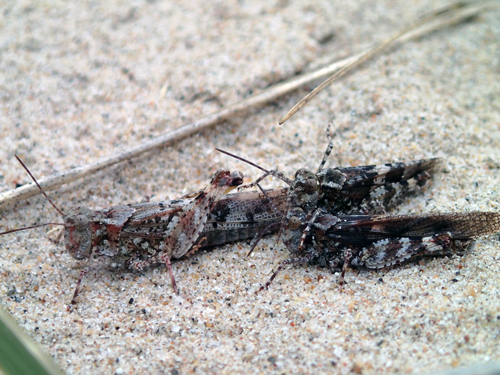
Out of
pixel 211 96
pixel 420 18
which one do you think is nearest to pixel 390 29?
pixel 420 18

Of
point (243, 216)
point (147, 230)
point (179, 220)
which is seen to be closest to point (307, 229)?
point (243, 216)

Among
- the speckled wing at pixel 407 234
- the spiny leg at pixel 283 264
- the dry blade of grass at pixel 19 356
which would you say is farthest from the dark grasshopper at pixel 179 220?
the dry blade of grass at pixel 19 356

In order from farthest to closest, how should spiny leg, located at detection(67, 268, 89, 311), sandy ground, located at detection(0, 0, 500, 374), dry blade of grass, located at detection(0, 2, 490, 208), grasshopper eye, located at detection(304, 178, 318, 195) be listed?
dry blade of grass, located at detection(0, 2, 490, 208) → grasshopper eye, located at detection(304, 178, 318, 195) → spiny leg, located at detection(67, 268, 89, 311) → sandy ground, located at detection(0, 0, 500, 374)

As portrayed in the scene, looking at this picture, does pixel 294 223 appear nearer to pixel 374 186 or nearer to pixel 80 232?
pixel 374 186

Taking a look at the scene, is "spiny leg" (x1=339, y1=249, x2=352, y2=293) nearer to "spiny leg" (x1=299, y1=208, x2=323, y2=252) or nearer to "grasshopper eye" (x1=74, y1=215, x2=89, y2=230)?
"spiny leg" (x1=299, y1=208, x2=323, y2=252)

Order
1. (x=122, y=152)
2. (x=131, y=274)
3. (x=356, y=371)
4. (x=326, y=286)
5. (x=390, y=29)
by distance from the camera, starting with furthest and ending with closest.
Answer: (x=390, y=29), (x=122, y=152), (x=131, y=274), (x=326, y=286), (x=356, y=371)

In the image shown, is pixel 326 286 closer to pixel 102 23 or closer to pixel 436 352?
pixel 436 352

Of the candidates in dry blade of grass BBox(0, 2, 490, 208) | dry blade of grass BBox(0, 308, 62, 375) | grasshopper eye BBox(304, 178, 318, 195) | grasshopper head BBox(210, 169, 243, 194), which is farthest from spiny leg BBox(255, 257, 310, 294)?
dry blade of grass BBox(0, 308, 62, 375)
